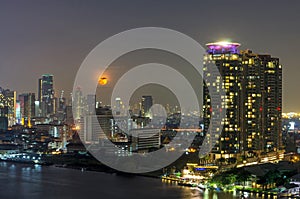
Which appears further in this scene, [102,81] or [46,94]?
[46,94]

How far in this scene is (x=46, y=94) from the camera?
76.5ft

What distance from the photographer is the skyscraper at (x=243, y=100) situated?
1054 centimetres

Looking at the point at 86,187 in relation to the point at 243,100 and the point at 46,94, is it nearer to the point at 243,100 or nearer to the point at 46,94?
the point at 243,100

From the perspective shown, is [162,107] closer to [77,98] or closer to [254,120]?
[77,98]

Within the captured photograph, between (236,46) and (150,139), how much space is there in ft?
13.0

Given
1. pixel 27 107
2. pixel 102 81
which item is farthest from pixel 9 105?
pixel 102 81

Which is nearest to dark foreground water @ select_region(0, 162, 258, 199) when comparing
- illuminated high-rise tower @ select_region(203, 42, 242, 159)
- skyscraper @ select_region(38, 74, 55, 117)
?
illuminated high-rise tower @ select_region(203, 42, 242, 159)

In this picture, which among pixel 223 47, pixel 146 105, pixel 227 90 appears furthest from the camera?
pixel 146 105

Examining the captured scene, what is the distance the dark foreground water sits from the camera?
24.2ft

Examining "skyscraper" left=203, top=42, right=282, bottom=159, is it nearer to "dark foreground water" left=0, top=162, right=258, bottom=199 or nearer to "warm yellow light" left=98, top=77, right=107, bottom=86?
"warm yellow light" left=98, top=77, right=107, bottom=86

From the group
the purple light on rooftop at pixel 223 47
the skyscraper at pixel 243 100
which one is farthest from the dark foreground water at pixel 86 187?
the purple light on rooftop at pixel 223 47

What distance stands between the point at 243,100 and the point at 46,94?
46.1 feet

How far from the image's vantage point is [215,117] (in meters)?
10.6

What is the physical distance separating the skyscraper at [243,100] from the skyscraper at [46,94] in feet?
44.4
